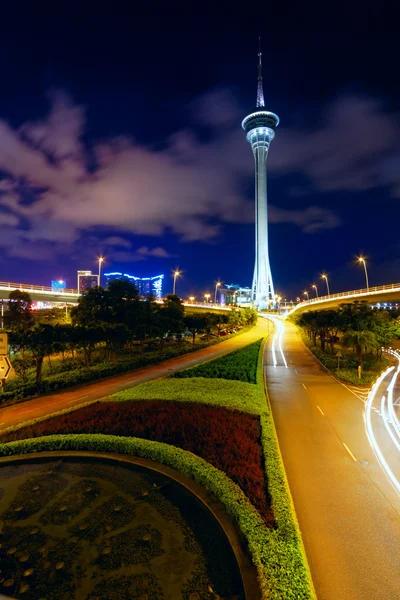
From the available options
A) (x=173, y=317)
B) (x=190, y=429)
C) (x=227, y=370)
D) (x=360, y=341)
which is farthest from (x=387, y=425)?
(x=173, y=317)

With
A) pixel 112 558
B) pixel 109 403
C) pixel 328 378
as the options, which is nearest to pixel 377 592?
pixel 112 558

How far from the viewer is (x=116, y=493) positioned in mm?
9805

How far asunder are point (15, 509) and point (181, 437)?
5737mm

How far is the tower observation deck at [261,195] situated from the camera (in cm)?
14562

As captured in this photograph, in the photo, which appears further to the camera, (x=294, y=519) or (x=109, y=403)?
(x=109, y=403)

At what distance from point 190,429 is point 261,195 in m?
145

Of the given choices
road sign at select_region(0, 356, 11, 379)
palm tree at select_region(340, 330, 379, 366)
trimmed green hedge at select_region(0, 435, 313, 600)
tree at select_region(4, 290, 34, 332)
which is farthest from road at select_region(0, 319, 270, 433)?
tree at select_region(4, 290, 34, 332)

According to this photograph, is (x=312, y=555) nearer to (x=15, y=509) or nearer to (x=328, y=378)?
(x=15, y=509)

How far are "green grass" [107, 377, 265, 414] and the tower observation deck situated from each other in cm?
12532

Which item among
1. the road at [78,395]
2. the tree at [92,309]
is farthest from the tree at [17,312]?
the road at [78,395]

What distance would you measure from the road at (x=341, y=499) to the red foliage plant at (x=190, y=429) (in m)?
1.26

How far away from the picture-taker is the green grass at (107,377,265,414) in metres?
17.4

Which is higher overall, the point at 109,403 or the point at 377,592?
the point at 109,403

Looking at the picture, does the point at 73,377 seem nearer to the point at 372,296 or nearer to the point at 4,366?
the point at 4,366
